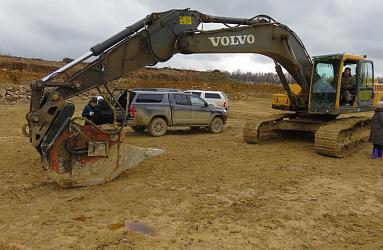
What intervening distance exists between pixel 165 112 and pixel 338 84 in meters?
6.24

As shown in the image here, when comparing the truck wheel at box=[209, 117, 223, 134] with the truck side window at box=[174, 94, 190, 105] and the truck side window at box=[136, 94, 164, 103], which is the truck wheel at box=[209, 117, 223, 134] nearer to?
the truck side window at box=[174, 94, 190, 105]

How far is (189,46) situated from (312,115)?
5528 mm

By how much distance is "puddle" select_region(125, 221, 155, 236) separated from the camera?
518 cm

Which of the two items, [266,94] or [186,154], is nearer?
[186,154]

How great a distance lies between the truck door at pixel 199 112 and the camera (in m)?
15.3

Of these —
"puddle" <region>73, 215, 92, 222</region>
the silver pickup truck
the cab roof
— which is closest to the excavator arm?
"puddle" <region>73, 215, 92, 222</region>

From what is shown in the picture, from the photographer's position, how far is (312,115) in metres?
12.1

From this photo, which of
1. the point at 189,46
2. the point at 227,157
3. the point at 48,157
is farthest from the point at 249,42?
the point at 48,157

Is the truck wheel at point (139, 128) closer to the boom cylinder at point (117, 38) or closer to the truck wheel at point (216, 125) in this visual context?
the truck wheel at point (216, 125)

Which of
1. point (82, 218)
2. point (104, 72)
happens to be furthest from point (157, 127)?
point (82, 218)

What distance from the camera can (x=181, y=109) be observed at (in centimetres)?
1490

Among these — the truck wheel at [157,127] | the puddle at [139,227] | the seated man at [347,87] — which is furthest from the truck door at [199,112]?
the puddle at [139,227]

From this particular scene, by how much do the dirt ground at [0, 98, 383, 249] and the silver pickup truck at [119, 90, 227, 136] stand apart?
4.07 metres

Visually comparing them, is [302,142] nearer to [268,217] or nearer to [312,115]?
[312,115]
